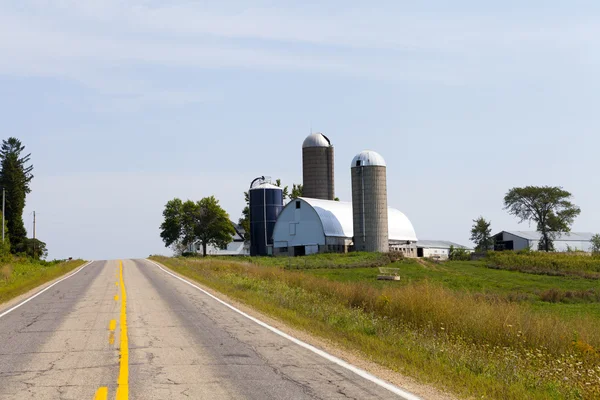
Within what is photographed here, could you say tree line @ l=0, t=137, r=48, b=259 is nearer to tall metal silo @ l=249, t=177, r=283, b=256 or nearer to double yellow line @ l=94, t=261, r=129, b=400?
tall metal silo @ l=249, t=177, r=283, b=256

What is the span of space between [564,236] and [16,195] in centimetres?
9662

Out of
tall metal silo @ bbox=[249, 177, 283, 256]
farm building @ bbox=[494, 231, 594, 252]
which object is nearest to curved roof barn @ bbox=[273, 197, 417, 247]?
tall metal silo @ bbox=[249, 177, 283, 256]

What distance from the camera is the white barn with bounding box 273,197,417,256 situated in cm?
8925

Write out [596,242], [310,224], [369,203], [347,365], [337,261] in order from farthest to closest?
[596,242], [310,224], [369,203], [337,261], [347,365]

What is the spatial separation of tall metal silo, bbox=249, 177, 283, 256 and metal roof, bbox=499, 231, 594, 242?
48.4 m

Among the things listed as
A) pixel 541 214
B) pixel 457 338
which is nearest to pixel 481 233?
pixel 541 214

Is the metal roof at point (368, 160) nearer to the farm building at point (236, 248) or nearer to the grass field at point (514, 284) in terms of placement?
the grass field at point (514, 284)

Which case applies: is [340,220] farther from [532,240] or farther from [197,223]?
[532,240]

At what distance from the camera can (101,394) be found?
9.45 meters

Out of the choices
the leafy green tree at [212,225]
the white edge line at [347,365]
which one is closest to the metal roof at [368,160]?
the leafy green tree at [212,225]

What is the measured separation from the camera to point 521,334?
16484 mm

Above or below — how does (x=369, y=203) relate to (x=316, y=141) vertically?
below

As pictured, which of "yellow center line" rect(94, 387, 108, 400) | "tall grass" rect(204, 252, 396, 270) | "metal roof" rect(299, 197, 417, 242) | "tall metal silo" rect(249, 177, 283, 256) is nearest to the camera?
"yellow center line" rect(94, 387, 108, 400)

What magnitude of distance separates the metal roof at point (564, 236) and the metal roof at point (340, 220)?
2747 cm
